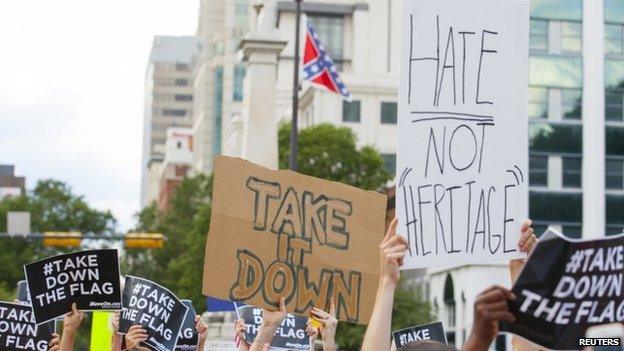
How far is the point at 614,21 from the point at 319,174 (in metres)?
12.4

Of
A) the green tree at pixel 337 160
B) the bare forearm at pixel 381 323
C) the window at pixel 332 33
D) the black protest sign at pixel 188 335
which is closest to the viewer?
the bare forearm at pixel 381 323

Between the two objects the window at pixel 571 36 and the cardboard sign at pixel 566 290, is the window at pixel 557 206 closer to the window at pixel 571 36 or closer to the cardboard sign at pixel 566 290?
the window at pixel 571 36

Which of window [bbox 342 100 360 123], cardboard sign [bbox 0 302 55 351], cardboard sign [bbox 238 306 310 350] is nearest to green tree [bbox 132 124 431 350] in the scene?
window [bbox 342 100 360 123]

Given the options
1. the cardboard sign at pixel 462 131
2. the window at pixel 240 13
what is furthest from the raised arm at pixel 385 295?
the window at pixel 240 13

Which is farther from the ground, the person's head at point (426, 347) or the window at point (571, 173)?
the window at point (571, 173)

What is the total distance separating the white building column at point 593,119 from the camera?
2221 inches

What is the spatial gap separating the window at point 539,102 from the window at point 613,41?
274 cm

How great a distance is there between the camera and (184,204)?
82.5 m

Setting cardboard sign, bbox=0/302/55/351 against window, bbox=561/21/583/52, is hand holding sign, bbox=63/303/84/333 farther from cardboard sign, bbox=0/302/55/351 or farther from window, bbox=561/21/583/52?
window, bbox=561/21/583/52

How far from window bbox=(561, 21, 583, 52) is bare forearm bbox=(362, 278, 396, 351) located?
51.9 meters

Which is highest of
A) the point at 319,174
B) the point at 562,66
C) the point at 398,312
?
the point at 562,66

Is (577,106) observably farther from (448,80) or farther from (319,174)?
(448,80)

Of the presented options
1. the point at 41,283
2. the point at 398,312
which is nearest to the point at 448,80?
the point at 41,283

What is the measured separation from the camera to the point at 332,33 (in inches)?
3775
